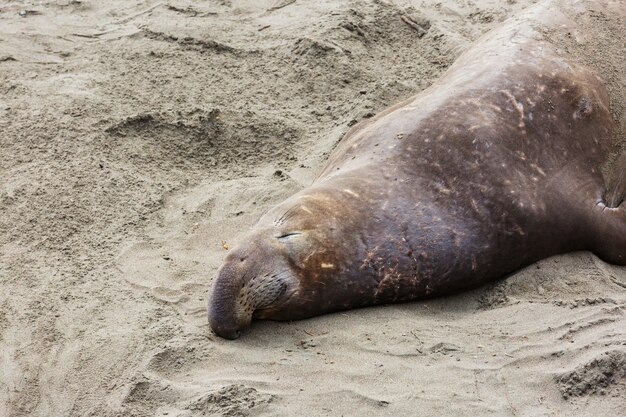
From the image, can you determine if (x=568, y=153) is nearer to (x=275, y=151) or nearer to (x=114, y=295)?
(x=275, y=151)

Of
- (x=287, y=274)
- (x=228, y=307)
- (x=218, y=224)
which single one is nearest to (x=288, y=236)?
(x=287, y=274)

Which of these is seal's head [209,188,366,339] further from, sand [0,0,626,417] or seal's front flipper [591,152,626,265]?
seal's front flipper [591,152,626,265]

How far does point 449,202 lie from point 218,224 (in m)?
1.43

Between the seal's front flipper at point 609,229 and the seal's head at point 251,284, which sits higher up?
the seal's front flipper at point 609,229

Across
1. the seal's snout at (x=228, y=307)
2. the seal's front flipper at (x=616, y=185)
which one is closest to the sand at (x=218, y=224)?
the seal's snout at (x=228, y=307)

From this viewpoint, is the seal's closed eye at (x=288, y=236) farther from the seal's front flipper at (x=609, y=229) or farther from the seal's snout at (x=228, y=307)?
the seal's front flipper at (x=609, y=229)

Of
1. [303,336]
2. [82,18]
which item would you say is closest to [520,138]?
[303,336]

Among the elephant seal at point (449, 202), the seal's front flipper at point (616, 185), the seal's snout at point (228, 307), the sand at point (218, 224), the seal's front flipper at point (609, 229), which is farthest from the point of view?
the seal's front flipper at point (616, 185)

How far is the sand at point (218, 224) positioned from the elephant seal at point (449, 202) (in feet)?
0.47

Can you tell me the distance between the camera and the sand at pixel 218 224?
3941 millimetres

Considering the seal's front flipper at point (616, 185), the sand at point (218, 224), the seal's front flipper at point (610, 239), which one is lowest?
the sand at point (218, 224)

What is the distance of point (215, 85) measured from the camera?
6.81 meters

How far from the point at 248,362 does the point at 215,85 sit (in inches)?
123

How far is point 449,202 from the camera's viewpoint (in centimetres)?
479
